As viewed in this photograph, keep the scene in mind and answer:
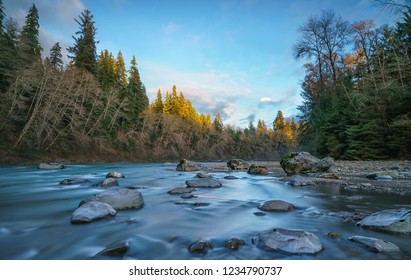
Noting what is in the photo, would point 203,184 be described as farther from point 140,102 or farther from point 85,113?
point 140,102

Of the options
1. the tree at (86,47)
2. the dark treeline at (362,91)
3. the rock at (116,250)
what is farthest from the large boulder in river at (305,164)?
the tree at (86,47)

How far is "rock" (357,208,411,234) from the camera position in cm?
330

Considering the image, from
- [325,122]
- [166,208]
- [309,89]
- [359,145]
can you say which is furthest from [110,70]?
[166,208]

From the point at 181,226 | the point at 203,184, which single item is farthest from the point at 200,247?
the point at 203,184

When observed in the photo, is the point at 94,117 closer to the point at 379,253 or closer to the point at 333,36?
the point at 333,36

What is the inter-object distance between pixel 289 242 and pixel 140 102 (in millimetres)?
45871

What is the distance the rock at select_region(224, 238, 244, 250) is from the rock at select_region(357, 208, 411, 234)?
208 centimetres

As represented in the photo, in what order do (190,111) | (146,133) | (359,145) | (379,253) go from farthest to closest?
(190,111) → (146,133) → (359,145) → (379,253)

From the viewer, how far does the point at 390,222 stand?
3420 mm

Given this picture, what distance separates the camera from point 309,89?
32000 millimetres

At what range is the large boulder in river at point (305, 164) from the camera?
40.3 ft

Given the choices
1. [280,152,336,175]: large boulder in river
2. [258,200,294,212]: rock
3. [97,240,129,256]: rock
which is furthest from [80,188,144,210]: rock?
[280,152,336,175]: large boulder in river

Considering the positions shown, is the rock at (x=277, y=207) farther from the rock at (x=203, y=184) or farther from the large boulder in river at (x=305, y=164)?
the large boulder in river at (x=305, y=164)

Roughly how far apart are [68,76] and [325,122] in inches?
1158
